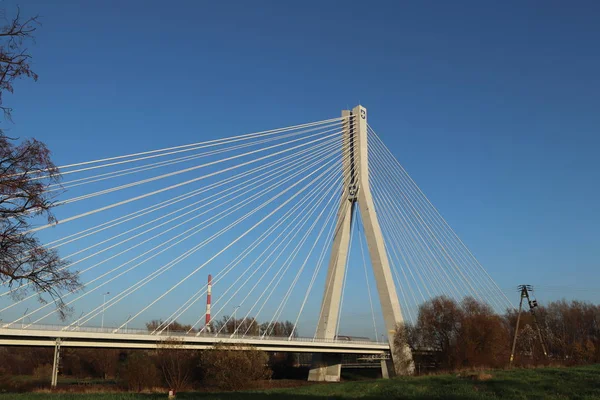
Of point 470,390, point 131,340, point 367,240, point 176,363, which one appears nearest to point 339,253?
point 367,240

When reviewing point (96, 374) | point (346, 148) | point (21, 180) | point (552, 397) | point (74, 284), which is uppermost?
point (346, 148)

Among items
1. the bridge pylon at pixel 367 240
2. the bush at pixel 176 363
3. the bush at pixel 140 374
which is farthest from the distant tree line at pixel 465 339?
the bush at pixel 140 374

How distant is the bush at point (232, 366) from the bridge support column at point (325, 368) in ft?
35.1

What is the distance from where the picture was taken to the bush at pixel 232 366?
102 ft

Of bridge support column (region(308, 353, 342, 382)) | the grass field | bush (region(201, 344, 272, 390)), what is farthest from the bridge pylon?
the grass field

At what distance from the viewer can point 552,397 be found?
51.2 feet

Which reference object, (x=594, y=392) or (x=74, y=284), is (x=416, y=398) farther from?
(x=74, y=284)

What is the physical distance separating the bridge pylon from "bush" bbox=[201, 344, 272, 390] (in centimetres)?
770

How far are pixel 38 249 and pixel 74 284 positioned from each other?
1.18 m

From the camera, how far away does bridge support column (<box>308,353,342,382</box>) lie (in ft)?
142

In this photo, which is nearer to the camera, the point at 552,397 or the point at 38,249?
the point at 38,249

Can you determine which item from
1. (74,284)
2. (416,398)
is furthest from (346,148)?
(74,284)

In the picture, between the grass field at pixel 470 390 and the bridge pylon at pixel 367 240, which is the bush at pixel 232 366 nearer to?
the bridge pylon at pixel 367 240

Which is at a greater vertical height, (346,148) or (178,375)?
(346,148)
